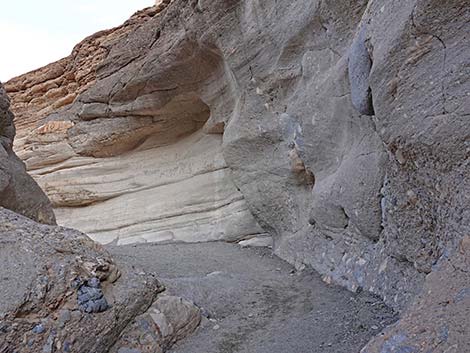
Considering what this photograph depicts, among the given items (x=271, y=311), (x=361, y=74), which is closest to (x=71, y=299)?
(x=271, y=311)

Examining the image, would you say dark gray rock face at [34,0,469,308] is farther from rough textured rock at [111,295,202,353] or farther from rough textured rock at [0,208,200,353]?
rough textured rock at [0,208,200,353]

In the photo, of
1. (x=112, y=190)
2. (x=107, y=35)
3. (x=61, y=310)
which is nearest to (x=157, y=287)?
(x=61, y=310)

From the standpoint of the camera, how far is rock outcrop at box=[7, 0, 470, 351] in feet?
7.66

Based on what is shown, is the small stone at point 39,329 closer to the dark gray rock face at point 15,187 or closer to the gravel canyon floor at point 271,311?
the gravel canyon floor at point 271,311

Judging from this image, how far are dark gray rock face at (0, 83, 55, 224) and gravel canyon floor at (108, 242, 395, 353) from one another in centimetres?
109

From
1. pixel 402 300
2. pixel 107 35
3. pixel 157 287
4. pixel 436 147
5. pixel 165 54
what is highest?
pixel 107 35

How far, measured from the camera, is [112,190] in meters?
8.48

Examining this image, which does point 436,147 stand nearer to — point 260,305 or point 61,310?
point 260,305

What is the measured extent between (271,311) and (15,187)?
2.88m

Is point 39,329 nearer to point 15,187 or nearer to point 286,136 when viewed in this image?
point 15,187

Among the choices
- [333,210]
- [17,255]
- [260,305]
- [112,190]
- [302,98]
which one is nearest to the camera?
[17,255]

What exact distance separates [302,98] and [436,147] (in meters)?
2.88

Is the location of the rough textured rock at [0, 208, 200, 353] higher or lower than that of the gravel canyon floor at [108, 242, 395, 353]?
higher

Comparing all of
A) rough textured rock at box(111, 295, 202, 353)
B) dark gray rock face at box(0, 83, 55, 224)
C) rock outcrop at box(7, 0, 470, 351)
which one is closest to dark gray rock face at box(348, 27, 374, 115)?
rock outcrop at box(7, 0, 470, 351)
